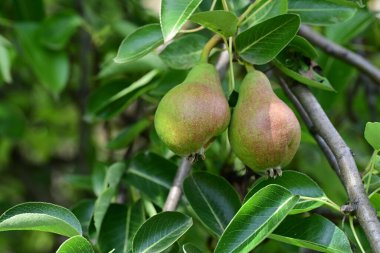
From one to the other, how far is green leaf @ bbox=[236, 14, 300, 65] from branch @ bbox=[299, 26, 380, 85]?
0.35 metres

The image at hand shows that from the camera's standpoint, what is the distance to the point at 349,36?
155 cm

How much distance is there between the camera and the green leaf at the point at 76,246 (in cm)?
81

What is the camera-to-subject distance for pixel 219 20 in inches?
35.6

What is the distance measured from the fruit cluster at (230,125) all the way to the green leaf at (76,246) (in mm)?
171

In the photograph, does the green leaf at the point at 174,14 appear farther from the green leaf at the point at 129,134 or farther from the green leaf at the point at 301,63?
the green leaf at the point at 129,134

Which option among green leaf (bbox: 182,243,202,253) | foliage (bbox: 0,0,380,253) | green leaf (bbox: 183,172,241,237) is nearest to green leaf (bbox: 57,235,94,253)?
foliage (bbox: 0,0,380,253)

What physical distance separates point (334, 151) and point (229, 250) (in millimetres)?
229

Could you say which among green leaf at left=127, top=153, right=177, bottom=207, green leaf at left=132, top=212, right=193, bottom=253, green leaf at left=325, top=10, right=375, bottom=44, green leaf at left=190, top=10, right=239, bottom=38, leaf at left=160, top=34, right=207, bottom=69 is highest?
green leaf at left=190, top=10, right=239, bottom=38

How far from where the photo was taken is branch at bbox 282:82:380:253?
2.64 ft

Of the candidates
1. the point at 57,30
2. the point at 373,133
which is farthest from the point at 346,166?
the point at 57,30

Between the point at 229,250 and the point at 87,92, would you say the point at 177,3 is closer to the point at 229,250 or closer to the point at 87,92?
the point at 229,250

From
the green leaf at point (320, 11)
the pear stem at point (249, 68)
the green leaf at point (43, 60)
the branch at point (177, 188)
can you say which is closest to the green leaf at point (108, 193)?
Answer: the branch at point (177, 188)

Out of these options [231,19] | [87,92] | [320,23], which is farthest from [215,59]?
[87,92]

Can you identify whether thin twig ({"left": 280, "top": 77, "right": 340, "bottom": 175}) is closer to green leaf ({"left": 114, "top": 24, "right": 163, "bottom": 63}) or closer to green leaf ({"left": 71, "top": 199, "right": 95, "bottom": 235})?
green leaf ({"left": 114, "top": 24, "right": 163, "bottom": 63})
